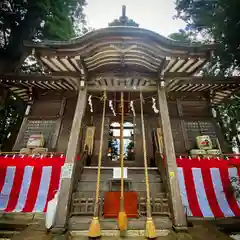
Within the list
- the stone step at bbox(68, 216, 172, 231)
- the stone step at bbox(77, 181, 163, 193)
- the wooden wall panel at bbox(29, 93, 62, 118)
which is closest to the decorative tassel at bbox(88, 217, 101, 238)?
the stone step at bbox(68, 216, 172, 231)

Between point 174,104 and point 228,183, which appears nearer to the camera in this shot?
point 228,183

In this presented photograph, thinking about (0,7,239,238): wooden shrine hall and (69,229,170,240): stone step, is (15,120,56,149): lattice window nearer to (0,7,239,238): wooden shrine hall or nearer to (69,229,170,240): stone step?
A: (0,7,239,238): wooden shrine hall

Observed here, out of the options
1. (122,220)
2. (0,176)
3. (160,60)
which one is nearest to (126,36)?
(160,60)

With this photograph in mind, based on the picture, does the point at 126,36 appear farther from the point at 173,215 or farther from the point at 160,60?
the point at 173,215

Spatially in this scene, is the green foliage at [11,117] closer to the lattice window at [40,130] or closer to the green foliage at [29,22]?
the green foliage at [29,22]

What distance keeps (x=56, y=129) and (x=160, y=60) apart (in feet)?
20.8

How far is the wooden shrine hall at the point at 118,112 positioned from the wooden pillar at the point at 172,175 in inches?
1.0

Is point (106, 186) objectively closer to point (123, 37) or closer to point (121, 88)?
point (121, 88)

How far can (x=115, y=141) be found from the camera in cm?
1074

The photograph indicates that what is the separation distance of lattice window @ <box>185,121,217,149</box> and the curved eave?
505 cm

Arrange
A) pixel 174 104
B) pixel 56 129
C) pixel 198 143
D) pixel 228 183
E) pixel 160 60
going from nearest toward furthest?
1. pixel 160 60
2. pixel 228 183
3. pixel 198 143
4. pixel 56 129
5. pixel 174 104

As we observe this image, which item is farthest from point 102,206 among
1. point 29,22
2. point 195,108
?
point 29,22

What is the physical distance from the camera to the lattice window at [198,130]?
978cm

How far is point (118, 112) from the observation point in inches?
408
